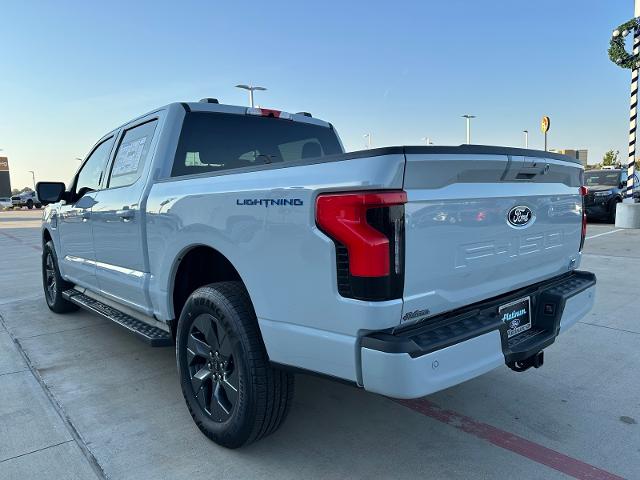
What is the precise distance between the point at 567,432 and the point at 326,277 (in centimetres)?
186

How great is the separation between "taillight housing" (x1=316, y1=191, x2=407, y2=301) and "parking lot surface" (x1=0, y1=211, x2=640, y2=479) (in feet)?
3.57

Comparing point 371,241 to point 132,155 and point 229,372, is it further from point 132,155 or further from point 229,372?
point 132,155

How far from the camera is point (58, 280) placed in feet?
17.8

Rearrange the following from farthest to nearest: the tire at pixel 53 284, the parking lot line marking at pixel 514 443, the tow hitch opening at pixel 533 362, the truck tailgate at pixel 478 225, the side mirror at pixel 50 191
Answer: the tire at pixel 53 284 < the side mirror at pixel 50 191 < the tow hitch opening at pixel 533 362 < the parking lot line marking at pixel 514 443 < the truck tailgate at pixel 478 225

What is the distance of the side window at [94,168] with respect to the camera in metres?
4.41

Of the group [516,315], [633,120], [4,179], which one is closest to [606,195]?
[633,120]

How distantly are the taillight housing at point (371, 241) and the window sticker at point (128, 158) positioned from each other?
2279 millimetres

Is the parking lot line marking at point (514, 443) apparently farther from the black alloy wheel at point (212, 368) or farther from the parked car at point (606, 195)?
the parked car at point (606, 195)

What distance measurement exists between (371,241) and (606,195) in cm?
1532

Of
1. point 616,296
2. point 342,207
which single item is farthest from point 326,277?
point 616,296

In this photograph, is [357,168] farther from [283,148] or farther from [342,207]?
[283,148]

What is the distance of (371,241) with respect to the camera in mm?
1924

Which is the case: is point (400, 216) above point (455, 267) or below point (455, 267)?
above

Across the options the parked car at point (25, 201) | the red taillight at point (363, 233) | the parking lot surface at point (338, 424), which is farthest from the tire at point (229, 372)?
the parked car at point (25, 201)
